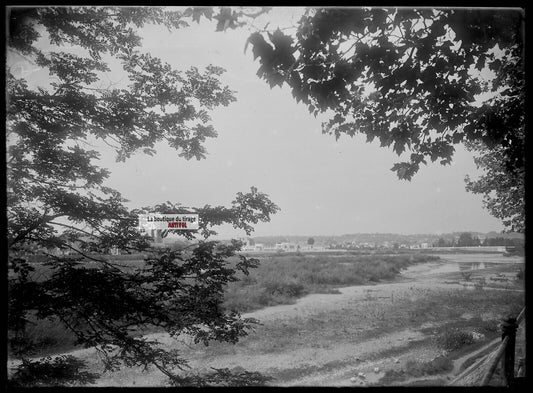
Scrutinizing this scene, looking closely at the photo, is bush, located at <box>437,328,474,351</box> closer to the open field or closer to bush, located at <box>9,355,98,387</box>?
the open field

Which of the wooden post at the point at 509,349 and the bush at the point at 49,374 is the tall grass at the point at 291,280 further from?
the wooden post at the point at 509,349

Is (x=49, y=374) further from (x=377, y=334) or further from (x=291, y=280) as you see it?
(x=291, y=280)

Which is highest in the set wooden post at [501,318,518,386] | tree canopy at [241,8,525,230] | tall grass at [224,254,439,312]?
tree canopy at [241,8,525,230]

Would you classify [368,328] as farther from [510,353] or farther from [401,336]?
[510,353]

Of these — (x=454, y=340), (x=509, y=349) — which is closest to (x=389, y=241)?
(x=509, y=349)

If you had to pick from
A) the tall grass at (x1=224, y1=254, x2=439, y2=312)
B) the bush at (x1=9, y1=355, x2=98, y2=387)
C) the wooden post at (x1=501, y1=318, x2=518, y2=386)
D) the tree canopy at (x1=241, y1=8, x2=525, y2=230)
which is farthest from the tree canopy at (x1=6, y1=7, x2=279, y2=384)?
the tall grass at (x1=224, y1=254, x2=439, y2=312)

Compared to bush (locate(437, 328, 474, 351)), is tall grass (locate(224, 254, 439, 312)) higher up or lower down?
higher up

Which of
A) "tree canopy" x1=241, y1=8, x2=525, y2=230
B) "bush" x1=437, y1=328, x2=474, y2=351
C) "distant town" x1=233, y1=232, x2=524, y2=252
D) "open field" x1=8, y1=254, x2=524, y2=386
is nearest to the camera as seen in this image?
"tree canopy" x1=241, y1=8, x2=525, y2=230
